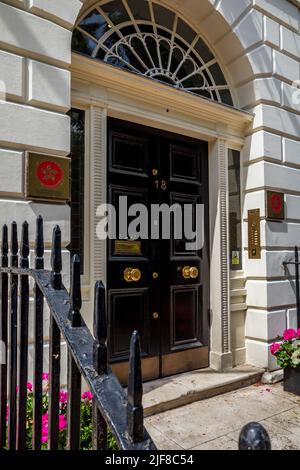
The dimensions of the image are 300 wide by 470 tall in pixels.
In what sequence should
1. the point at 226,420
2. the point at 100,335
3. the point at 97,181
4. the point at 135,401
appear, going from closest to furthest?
the point at 135,401
the point at 100,335
the point at 226,420
the point at 97,181

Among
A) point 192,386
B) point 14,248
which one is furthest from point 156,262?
point 14,248

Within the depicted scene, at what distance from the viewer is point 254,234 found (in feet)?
16.1

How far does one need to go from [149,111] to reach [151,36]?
3.27 feet

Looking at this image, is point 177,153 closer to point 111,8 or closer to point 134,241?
point 134,241

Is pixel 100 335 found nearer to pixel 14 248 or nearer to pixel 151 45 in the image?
pixel 14 248

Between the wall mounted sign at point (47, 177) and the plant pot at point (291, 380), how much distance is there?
3317mm

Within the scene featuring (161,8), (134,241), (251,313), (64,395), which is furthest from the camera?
(251,313)

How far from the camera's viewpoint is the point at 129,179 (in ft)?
13.5

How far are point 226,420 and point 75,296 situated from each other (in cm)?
297

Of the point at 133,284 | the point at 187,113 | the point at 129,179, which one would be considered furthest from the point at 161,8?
the point at 133,284

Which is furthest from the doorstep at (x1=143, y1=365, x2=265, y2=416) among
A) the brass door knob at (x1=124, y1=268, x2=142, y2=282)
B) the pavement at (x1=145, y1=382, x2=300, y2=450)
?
the brass door knob at (x1=124, y1=268, x2=142, y2=282)

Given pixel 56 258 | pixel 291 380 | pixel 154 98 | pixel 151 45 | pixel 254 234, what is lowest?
pixel 291 380

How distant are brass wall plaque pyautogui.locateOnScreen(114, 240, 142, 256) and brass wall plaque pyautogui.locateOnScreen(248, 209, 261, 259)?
5.70 feet

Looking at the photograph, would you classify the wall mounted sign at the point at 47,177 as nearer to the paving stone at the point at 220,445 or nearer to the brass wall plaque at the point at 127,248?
the brass wall plaque at the point at 127,248
